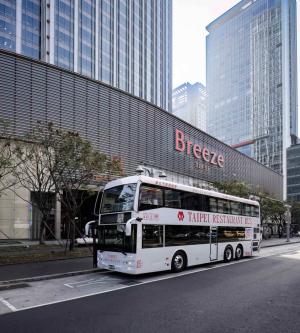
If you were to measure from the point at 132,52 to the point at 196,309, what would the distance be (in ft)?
309

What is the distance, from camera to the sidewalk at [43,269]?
12.0 metres

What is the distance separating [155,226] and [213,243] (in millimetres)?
4915

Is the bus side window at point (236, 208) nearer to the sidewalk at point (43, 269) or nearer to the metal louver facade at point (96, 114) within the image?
the sidewalk at point (43, 269)

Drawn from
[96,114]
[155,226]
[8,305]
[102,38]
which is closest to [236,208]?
[155,226]

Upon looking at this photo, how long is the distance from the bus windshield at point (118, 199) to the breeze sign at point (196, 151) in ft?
91.7

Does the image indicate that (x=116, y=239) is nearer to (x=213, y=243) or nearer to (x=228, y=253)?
(x=213, y=243)

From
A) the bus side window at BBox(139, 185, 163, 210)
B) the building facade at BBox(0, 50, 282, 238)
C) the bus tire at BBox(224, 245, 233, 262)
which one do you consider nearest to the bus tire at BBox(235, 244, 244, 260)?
the bus tire at BBox(224, 245, 233, 262)

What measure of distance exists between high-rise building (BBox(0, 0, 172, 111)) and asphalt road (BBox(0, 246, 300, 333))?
6902cm

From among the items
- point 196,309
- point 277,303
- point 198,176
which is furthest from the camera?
point 198,176

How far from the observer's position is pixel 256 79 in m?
153

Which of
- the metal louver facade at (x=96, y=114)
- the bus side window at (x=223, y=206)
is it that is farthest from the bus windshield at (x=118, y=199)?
the metal louver facade at (x=96, y=114)

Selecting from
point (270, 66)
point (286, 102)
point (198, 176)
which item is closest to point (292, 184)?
point (286, 102)

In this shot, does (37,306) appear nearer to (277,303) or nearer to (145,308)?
(145,308)

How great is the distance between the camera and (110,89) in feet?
107
